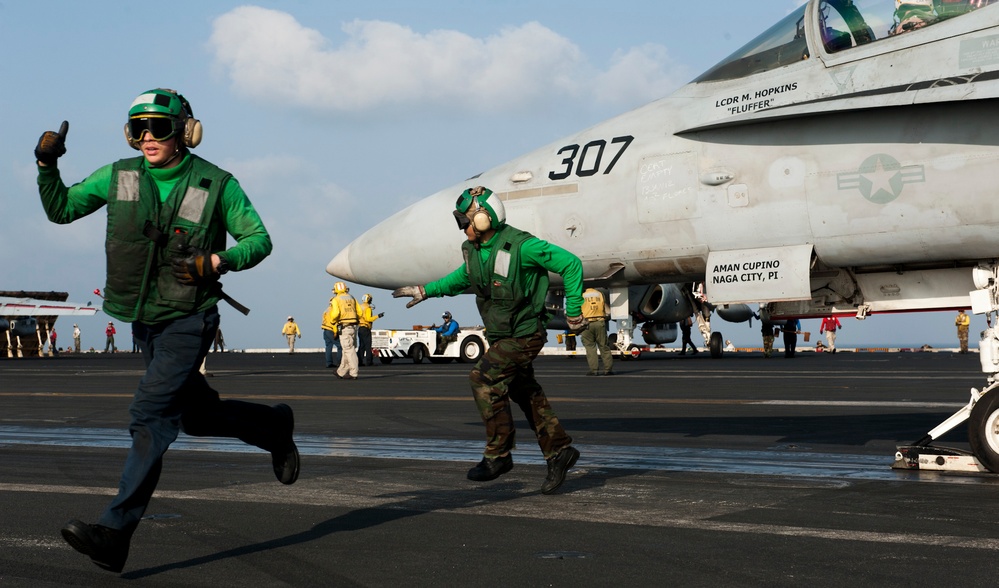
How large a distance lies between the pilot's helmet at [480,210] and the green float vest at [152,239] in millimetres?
2407

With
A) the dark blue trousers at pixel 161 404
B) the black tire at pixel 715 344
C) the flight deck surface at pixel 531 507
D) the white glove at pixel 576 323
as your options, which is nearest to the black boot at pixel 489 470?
the flight deck surface at pixel 531 507

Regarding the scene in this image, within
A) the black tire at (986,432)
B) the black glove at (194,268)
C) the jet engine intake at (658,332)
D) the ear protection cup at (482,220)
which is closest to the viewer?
the black glove at (194,268)

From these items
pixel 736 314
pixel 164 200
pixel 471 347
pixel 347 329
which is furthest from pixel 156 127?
pixel 736 314

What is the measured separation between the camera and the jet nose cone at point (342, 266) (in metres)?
13.5

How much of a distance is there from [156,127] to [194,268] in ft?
2.35

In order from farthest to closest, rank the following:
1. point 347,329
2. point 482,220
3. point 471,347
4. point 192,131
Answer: point 471,347, point 347,329, point 482,220, point 192,131

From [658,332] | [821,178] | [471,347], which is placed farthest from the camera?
[658,332]

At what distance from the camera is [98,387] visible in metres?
22.3

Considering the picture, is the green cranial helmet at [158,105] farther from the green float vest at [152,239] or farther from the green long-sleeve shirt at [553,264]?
the green long-sleeve shirt at [553,264]

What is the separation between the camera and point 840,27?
9547 mm

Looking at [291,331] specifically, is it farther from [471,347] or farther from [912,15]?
[912,15]

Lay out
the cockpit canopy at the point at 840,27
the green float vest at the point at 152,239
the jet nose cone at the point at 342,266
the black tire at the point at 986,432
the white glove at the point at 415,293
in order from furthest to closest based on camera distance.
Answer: the jet nose cone at the point at 342,266
the cockpit canopy at the point at 840,27
the white glove at the point at 415,293
the black tire at the point at 986,432
the green float vest at the point at 152,239

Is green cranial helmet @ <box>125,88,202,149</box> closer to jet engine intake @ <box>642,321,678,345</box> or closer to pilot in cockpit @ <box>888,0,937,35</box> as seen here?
pilot in cockpit @ <box>888,0,937,35</box>

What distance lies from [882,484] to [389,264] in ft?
22.1
